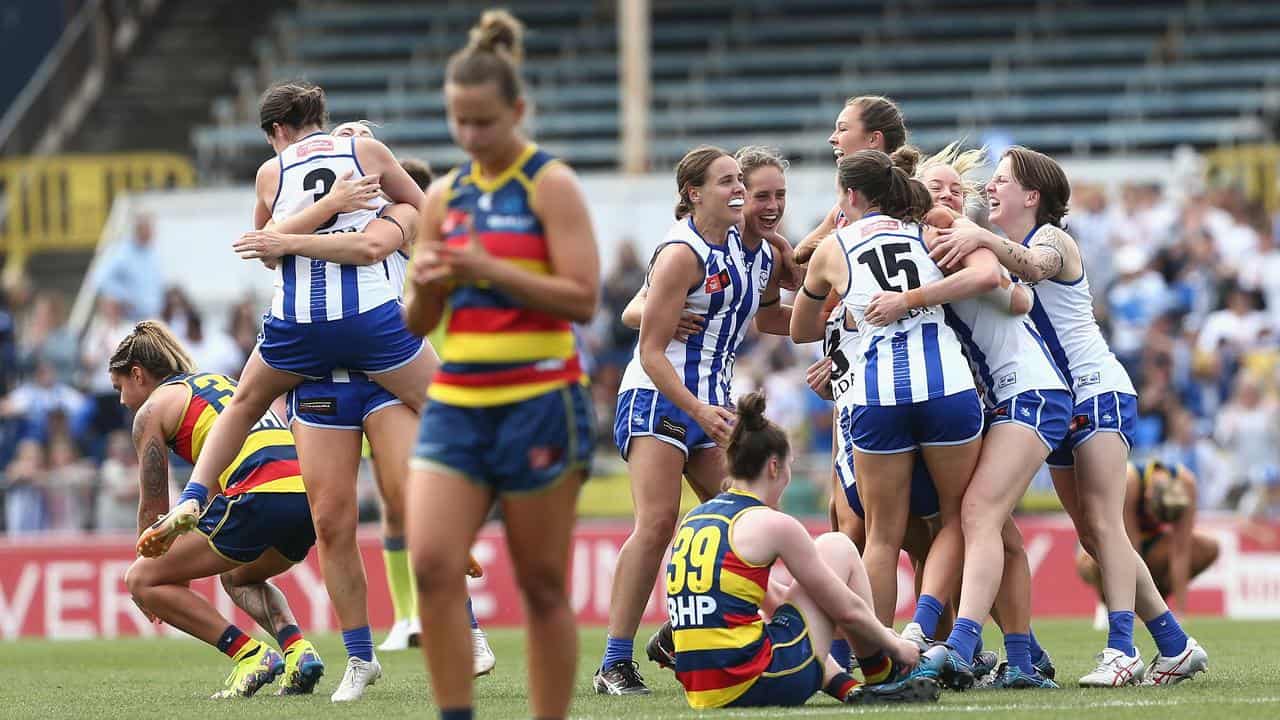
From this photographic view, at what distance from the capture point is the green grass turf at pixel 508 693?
21.7 feet

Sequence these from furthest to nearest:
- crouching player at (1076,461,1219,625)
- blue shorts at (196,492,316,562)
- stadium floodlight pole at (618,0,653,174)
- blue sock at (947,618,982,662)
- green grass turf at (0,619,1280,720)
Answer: stadium floodlight pole at (618,0,653,174) → crouching player at (1076,461,1219,625) → blue shorts at (196,492,316,562) → blue sock at (947,618,982,662) → green grass turf at (0,619,1280,720)

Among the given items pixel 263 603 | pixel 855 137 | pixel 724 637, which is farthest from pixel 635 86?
pixel 724 637

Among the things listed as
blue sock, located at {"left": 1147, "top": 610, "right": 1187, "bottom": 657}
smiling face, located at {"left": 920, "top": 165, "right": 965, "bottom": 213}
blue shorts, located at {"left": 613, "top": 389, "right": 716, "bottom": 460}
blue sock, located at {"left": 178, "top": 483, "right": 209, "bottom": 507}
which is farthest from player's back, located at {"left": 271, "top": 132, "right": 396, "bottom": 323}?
blue sock, located at {"left": 1147, "top": 610, "right": 1187, "bottom": 657}

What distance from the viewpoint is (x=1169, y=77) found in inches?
966

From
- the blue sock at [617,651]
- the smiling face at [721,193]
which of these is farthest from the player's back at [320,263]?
the blue sock at [617,651]

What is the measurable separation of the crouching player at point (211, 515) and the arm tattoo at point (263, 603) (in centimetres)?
1

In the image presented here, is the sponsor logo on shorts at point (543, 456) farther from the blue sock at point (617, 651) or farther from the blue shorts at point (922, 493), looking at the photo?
the blue sock at point (617, 651)

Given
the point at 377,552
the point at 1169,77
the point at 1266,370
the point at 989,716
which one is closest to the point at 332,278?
the point at 989,716

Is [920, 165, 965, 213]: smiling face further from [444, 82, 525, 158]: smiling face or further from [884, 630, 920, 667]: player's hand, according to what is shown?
[444, 82, 525, 158]: smiling face

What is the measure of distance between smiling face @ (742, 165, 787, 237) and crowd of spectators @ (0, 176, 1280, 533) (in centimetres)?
652

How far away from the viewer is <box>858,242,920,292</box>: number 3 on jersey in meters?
7.24

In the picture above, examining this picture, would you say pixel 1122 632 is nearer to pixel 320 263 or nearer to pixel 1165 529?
pixel 320 263

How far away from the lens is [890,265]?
7246mm

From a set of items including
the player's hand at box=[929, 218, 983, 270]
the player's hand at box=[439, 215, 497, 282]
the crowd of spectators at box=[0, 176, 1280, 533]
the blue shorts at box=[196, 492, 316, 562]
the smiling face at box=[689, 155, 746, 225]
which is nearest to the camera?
the player's hand at box=[439, 215, 497, 282]
